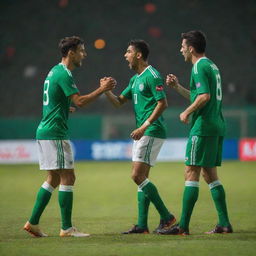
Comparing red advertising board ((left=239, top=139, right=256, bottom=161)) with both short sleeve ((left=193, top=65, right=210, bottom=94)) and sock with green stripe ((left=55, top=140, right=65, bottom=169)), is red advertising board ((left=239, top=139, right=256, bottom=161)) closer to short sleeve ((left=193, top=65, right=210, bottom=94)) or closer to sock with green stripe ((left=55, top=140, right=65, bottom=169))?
short sleeve ((left=193, top=65, right=210, bottom=94))

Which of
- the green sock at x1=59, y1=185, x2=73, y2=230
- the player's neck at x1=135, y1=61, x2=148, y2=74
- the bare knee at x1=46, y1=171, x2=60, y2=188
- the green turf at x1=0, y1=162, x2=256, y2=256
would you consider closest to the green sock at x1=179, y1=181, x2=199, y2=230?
the green turf at x1=0, y1=162, x2=256, y2=256

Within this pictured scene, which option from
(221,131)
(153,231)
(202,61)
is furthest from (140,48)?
(153,231)

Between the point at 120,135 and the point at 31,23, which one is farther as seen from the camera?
the point at 31,23

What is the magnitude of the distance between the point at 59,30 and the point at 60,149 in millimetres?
26841

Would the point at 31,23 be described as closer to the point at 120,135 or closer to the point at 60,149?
the point at 120,135

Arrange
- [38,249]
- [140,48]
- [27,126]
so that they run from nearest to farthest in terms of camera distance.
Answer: [38,249] < [140,48] < [27,126]

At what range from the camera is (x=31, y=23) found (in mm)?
33875

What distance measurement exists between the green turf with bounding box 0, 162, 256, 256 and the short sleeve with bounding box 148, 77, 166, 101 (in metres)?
1.61

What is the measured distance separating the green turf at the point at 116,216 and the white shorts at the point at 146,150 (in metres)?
0.92

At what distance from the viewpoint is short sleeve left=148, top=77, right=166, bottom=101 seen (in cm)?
770

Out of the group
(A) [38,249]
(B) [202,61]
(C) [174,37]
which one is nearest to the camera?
(A) [38,249]

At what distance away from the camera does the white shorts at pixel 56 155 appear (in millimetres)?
7461

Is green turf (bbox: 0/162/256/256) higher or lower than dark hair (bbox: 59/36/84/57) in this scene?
lower

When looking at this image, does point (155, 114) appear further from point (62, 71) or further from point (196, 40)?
point (62, 71)
